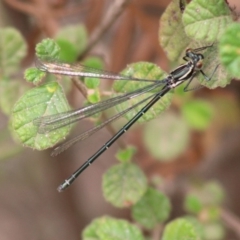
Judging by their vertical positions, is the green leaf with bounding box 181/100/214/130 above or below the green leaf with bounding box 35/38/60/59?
below

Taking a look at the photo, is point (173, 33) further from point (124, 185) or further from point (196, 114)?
point (196, 114)

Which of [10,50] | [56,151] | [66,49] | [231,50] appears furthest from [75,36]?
[231,50]

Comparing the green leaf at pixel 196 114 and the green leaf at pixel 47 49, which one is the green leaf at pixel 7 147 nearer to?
the green leaf at pixel 196 114

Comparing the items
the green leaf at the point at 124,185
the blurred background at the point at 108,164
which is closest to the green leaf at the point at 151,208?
the green leaf at the point at 124,185

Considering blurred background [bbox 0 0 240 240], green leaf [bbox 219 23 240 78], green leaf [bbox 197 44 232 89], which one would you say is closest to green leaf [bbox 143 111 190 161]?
blurred background [bbox 0 0 240 240]

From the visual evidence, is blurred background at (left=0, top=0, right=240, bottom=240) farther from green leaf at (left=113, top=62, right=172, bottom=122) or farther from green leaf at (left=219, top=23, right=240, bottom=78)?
green leaf at (left=219, top=23, right=240, bottom=78)

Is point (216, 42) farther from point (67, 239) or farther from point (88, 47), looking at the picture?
point (67, 239)

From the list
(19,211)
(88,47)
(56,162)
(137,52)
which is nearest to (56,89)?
(88,47)
